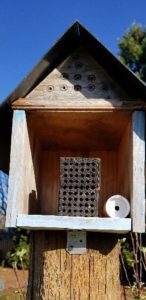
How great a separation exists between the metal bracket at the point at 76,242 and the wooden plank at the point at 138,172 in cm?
41

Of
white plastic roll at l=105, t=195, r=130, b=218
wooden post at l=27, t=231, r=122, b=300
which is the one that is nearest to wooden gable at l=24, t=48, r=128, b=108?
white plastic roll at l=105, t=195, r=130, b=218

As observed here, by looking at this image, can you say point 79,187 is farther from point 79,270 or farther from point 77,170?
point 79,270

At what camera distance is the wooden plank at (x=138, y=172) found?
265cm

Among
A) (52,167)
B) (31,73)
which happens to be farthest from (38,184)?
(31,73)

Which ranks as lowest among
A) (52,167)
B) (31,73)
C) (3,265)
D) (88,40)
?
(3,265)

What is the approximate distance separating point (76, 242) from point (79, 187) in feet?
1.33

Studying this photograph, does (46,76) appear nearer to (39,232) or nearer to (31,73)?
(31,73)

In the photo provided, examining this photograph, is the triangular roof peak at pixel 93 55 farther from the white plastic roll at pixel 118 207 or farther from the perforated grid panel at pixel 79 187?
the white plastic roll at pixel 118 207

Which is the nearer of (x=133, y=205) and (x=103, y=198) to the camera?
(x=133, y=205)

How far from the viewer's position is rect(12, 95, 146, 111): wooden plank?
288cm

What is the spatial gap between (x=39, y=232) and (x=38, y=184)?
71 centimetres

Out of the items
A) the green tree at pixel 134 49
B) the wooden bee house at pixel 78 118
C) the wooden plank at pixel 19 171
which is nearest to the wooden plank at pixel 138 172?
the wooden bee house at pixel 78 118

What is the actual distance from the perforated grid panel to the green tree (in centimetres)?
1167

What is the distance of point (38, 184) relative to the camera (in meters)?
3.62
